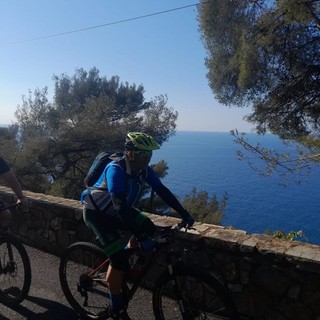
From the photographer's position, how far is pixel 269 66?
1182 cm

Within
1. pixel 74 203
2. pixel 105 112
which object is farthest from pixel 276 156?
pixel 105 112

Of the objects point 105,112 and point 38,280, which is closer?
point 38,280

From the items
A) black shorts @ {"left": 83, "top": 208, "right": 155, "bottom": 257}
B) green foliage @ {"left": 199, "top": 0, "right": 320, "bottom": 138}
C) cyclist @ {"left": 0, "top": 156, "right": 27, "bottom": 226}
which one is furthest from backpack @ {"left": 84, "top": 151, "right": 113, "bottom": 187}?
green foliage @ {"left": 199, "top": 0, "right": 320, "bottom": 138}

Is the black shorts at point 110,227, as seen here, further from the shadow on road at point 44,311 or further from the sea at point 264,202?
the sea at point 264,202

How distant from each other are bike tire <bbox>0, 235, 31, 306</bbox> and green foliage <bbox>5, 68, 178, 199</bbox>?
53.4ft

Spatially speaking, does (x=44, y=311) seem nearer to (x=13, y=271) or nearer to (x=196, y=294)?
(x=13, y=271)

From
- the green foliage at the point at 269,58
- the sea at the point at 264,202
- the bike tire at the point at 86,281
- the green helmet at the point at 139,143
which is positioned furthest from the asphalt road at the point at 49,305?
the sea at the point at 264,202

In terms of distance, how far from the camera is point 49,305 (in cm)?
353

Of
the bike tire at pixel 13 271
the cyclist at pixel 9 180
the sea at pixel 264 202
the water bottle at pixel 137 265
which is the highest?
the cyclist at pixel 9 180

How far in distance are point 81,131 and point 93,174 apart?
1817 centimetres

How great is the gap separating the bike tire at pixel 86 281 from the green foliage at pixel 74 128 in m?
16.5

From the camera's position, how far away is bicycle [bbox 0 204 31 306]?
140 inches

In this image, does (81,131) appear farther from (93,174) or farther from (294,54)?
(93,174)

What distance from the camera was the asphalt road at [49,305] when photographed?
336 cm
